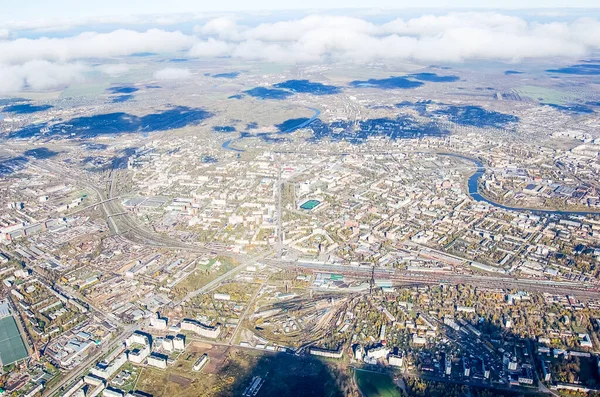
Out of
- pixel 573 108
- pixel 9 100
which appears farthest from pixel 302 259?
pixel 9 100

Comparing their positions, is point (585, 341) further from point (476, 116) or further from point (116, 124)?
point (116, 124)

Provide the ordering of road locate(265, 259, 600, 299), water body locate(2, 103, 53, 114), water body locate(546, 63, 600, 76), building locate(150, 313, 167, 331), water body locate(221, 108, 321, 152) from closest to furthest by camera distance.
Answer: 1. building locate(150, 313, 167, 331)
2. road locate(265, 259, 600, 299)
3. water body locate(221, 108, 321, 152)
4. water body locate(2, 103, 53, 114)
5. water body locate(546, 63, 600, 76)

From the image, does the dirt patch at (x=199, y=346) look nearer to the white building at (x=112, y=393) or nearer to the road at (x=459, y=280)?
the white building at (x=112, y=393)

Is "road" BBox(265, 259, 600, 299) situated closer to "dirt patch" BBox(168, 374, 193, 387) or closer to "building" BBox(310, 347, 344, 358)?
"building" BBox(310, 347, 344, 358)

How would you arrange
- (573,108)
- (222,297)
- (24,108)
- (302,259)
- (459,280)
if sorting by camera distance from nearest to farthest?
1. (222,297)
2. (459,280)
3. (302,259)
4. (573,108)
5. (24,108)

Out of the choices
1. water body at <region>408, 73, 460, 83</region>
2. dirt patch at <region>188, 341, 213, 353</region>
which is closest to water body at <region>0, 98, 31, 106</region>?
water body at <region>408, 73, 460, 83</region>

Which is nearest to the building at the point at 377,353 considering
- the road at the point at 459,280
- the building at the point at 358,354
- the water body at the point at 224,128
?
the building at the point at 358,354
